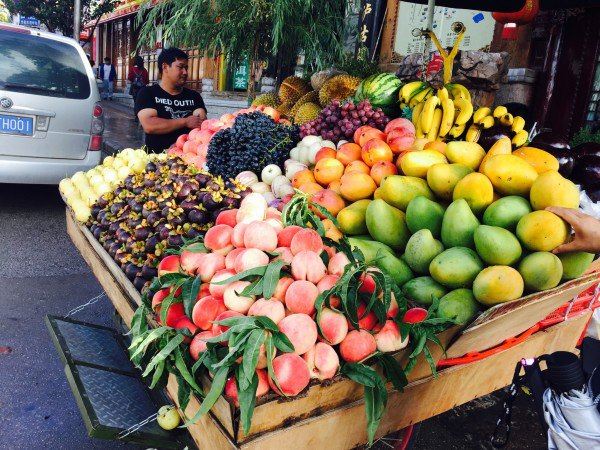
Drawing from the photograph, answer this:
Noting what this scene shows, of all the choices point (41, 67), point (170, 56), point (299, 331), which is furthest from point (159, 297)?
point (41, 67)

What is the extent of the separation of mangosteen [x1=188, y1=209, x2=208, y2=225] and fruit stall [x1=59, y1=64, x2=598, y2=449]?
25 mm

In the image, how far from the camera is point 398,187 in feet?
7.03

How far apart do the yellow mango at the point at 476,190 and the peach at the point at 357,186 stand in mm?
480

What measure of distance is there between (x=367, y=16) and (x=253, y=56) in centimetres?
309

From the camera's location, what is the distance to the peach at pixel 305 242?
67.4 inches

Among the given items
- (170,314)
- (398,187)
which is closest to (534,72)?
(398,187)

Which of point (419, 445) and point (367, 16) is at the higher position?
point (367, 16)

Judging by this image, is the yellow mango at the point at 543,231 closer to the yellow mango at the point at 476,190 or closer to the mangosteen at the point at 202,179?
the yellow mango at the point at 476,190

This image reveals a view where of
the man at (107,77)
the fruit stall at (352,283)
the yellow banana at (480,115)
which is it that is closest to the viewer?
the fruit stall at (352,283)

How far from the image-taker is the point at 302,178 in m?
2.71

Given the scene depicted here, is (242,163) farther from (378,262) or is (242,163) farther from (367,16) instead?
(367,16)

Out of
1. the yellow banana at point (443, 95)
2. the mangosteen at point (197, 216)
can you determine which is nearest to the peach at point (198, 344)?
the mangosteen at point (197, 216)

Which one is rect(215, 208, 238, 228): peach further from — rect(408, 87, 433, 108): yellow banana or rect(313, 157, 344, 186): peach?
rect(408, 87, 433, 108): yellow banana

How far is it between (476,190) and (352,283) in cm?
75
